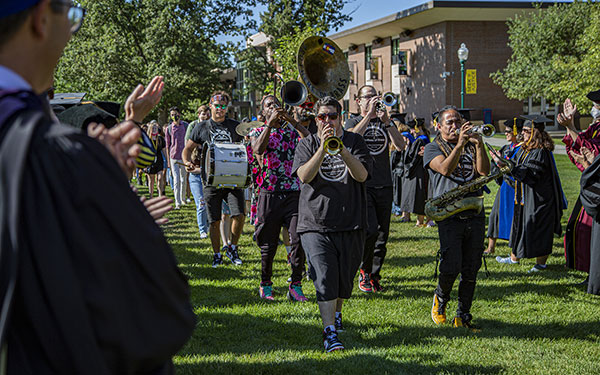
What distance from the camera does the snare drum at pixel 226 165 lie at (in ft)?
25.2

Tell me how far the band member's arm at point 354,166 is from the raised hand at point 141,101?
2743 millimetres

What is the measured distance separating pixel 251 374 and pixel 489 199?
12.0 m

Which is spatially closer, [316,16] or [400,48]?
[316,16]

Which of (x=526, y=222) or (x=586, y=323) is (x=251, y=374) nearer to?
(x=586, y=323)

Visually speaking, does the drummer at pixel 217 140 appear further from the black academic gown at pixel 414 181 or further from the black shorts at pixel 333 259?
the black academic gown at pixel 414 181

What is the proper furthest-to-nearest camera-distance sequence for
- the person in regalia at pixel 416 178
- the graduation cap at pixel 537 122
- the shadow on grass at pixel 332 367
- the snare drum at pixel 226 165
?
1. the person in regalia at pixel 416 178
2. the graduation cap at pixel 537 122
3. the snare drum at pixel 226 165
4. the shadow on grass at pixel 332 367

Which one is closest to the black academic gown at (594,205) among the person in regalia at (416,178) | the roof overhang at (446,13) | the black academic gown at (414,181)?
the person in regalia at (416,178)

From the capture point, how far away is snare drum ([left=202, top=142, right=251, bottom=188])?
25.2 feet

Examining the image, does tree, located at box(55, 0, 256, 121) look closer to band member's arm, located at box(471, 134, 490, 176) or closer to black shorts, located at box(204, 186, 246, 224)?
black shorts, located at box(204, 186, 246, 224)

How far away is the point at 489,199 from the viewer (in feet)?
50.1

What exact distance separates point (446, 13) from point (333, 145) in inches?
1366

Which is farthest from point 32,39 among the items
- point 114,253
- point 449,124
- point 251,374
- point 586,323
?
point 586,323

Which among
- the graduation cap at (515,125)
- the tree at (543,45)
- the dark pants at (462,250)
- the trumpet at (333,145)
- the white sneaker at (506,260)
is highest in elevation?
the tree at (543,45)

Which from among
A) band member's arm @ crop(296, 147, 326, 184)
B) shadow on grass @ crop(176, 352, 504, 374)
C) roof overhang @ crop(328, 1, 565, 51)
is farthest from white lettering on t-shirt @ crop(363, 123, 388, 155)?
roof overhang @ crop(328, 1, 565, 51)
